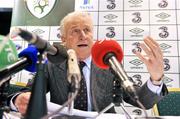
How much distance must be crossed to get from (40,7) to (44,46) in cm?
261

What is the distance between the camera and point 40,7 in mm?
3117

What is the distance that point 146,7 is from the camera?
9.53 feet

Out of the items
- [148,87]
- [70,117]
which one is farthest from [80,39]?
[70,117]

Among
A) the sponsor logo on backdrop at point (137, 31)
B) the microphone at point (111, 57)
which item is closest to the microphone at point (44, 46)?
the microphone at point (111, 57)

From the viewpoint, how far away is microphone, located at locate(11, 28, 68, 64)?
0.54 m

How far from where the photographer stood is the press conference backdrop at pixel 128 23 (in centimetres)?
276

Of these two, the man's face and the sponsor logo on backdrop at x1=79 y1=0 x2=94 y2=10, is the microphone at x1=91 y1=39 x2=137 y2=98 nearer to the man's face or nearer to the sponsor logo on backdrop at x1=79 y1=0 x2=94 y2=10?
the man's face

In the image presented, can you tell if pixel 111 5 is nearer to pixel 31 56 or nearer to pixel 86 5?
pixel 86 5

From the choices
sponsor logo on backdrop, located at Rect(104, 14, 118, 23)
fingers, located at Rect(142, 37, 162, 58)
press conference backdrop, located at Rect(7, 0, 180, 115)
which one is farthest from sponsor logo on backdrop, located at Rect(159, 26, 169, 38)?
fingers, located at Rect(142, 37, 162, 58)

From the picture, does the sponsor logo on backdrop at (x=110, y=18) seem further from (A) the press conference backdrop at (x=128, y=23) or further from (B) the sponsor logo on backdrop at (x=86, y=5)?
(B) the sponsor logo on backdrop at (x=86, y=5)

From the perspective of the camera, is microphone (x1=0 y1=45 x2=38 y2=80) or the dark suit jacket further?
the dark suit jacket

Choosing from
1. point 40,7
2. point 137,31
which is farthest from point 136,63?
point 40,7

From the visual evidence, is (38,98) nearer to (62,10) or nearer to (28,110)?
(28,110)

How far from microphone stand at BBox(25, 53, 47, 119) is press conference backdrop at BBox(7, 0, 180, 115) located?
214 cm
